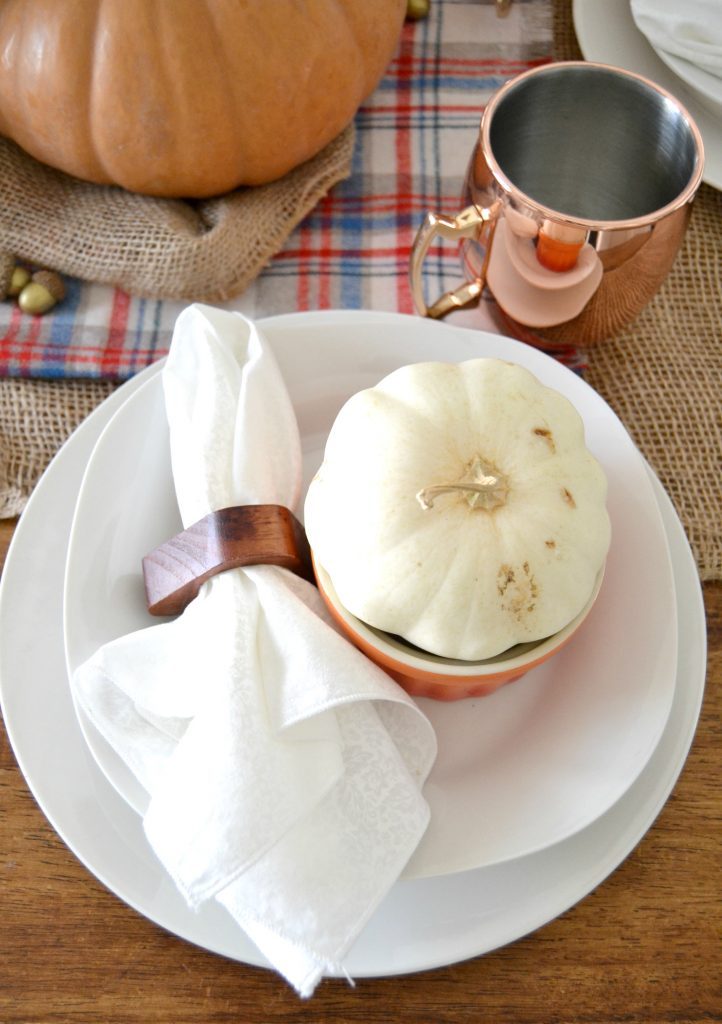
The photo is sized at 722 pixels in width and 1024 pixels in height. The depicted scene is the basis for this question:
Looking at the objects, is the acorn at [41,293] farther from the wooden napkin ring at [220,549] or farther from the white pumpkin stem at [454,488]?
the white pumpkin stem at [454,488]

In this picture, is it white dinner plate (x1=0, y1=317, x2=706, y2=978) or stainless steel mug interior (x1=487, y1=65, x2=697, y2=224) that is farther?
stainless steel mug interior (x1=487, y1=65, x2=697, y2=224)

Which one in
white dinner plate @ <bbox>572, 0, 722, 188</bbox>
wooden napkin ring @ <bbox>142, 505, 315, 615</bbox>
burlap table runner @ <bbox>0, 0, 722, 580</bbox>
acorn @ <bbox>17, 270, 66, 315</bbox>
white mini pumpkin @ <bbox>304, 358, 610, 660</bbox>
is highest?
white dinner plate @ <bbox>572, 0, 722, 188</bbox>

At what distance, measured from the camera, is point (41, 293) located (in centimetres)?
69

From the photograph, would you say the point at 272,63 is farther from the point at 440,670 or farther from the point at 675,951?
the point at 675,951

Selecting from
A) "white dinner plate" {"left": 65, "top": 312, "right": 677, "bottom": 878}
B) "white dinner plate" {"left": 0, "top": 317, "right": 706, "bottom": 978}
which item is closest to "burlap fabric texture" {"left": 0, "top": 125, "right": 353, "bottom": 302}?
"white dinner plate" {"left": 65, "top": 312, "right": 677, "bottom": 878}

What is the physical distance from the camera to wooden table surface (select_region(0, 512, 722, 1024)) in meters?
0.46

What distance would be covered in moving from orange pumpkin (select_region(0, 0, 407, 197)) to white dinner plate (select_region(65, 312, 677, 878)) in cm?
18

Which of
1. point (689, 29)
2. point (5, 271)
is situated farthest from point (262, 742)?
point (689, 29)

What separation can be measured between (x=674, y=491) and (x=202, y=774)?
0.38 metres

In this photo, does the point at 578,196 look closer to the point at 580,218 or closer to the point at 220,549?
the point at 580,218

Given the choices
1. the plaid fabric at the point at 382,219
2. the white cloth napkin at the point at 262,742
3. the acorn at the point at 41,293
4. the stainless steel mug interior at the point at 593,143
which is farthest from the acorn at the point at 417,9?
the white cloth napkin at the point at 262,742

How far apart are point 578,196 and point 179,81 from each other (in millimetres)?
291

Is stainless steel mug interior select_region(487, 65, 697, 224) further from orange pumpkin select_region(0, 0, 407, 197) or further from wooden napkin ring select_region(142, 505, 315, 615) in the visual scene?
wooden napkin ring select_region(142, 505, 315, 615)

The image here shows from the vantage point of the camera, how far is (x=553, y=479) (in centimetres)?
42
